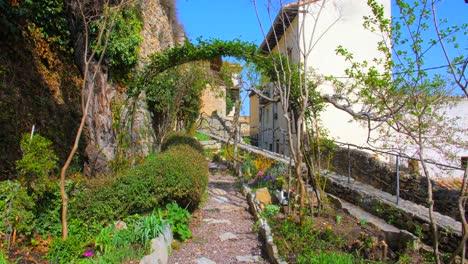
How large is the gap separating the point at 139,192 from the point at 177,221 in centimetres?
71

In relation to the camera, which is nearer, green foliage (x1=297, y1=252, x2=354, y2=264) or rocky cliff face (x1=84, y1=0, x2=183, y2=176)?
green foliage (x1=297, y1=252, x2=354, y2=264)

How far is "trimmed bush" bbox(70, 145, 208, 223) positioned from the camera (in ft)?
13.9

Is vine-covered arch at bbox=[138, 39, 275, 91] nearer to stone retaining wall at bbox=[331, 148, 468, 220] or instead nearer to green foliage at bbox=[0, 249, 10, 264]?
stone retaining wall at bbox=[331, 148, 468, 220]

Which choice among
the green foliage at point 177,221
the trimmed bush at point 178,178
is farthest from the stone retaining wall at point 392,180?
the green foliage at point 177,221

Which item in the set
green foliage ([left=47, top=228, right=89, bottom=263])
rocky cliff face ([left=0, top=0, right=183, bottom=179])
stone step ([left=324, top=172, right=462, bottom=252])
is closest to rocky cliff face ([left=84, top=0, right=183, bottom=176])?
rocky cliff face ([left=0, top=0, right=183, bottom=179])

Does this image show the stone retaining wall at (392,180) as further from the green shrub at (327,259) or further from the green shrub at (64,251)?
the green shrub at (64,251)

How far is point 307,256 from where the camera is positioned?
3.69 m

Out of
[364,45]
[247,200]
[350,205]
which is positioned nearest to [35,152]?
[247,200]

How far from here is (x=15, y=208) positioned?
11.8 feet

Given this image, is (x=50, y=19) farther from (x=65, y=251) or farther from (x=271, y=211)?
(x=271, y=211)

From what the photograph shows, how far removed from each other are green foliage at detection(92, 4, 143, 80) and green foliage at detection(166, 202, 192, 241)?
437 cm

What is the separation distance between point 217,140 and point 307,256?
13.4 m

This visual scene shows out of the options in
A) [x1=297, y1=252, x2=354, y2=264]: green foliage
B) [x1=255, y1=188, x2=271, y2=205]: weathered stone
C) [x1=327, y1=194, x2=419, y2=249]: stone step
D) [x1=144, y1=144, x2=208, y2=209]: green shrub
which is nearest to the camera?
[x1=297, y1=252, x2=354, y2=264]: green foliage

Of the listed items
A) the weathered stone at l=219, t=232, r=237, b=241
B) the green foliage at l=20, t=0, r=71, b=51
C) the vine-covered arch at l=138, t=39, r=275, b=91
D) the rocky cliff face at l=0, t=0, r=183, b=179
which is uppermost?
the green foliage at l=20, t=0, r=71, b=51
